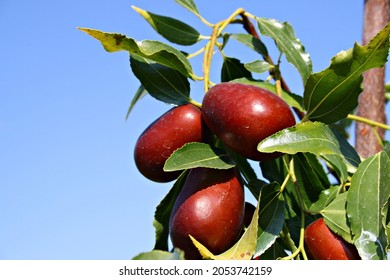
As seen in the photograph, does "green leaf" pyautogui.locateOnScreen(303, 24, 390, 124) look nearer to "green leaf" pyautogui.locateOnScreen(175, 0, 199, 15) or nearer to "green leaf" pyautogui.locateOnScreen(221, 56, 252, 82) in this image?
"green leaf" pyautogui.locateOnScreen(221, 56, 252, 82)

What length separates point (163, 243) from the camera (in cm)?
134

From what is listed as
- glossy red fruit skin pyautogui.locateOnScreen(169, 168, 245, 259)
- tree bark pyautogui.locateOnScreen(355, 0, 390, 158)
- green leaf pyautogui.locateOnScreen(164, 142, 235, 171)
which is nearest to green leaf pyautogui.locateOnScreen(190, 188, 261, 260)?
glossy red fruit skin pyautogui.locateOnScreen(169, 168, 245, 259)

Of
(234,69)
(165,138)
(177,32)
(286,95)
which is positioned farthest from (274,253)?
(177,32)

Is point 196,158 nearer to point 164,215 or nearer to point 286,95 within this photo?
point 164,215

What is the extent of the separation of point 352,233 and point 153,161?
1.31 ft

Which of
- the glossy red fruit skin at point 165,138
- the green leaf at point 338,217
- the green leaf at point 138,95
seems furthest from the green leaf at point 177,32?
the green leaf at point 338,217

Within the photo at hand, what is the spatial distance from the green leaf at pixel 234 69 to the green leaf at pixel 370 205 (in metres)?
0.48

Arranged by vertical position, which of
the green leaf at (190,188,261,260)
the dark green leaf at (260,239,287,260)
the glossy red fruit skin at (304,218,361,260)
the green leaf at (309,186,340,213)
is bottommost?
the dark green leaf at (260,239,287,260)

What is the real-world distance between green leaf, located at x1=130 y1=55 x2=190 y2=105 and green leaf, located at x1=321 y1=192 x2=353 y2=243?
1.19 feet

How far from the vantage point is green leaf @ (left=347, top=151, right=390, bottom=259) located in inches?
43.3

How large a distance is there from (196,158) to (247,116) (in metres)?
Answer: 0.12

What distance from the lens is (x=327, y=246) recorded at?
1164mm
